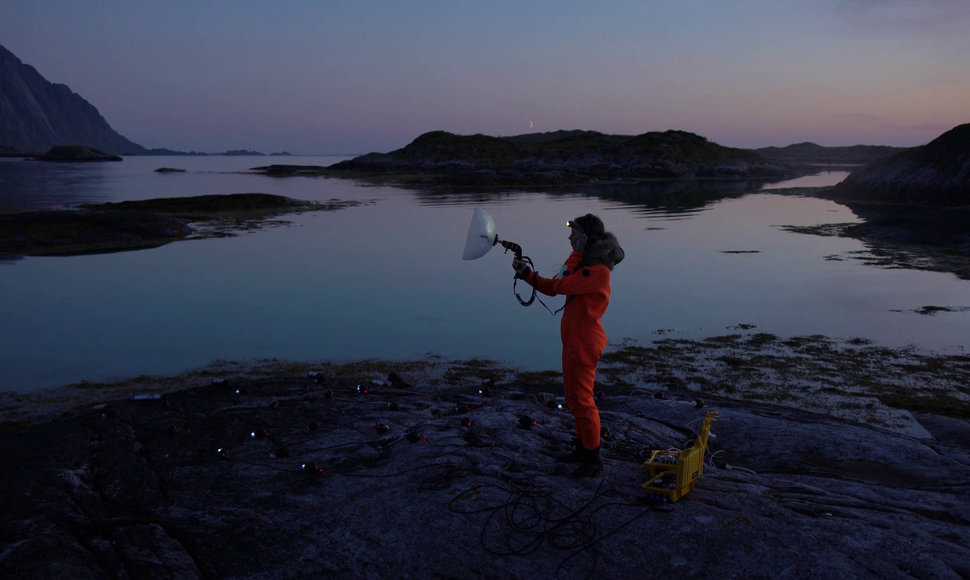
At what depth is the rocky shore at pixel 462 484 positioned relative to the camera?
19.4 ft

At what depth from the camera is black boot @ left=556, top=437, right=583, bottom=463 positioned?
7445 millimetres

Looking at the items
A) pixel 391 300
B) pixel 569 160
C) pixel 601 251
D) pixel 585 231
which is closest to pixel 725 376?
pixel 601 251

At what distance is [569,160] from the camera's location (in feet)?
405

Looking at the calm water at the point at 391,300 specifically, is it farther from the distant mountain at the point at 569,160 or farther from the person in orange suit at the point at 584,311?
the distant mountain at the point at 569,160

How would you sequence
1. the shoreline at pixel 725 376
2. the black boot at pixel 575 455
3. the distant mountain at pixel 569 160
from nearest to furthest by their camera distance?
the black boot at pixel 575 455
the shoreline at pixel 725 376
the distant mountain at pixel 569 160

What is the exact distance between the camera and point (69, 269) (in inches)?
948

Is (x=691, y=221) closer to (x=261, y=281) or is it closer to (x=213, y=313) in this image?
(x=261, y=281)

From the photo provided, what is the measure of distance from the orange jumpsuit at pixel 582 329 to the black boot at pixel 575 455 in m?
0.36

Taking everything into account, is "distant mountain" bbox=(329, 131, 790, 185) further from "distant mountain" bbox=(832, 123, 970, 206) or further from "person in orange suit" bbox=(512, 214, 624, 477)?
"person in orange suit" bbox=(512, 214, 624, 477)

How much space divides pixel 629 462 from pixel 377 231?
30609 mm

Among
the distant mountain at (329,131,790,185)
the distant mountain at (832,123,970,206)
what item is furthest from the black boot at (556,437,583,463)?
the distant mountain at (329,131,790,185)

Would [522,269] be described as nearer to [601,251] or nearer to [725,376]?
[601,251]

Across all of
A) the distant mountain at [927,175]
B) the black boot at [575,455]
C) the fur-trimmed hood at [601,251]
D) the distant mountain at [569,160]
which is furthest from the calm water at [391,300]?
the distant mountain at [569,160]

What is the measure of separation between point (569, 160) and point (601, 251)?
394 ft
